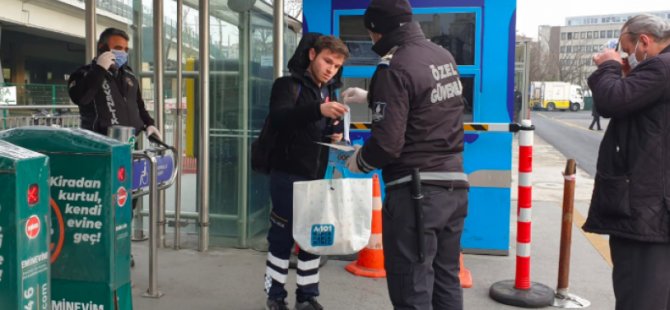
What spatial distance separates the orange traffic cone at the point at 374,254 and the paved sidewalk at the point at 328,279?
0.27 ft

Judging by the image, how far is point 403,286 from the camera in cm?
274

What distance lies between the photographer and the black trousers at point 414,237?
2721mm

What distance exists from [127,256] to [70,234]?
12.1 inches

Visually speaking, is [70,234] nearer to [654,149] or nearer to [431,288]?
[431,288]

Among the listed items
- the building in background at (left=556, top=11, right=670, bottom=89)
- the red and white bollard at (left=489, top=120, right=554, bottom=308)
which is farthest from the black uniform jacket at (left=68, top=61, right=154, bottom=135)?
the building in background at (left=556, top=11, right=670, bottom=89)

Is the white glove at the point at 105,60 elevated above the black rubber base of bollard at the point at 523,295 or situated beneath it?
elevated above

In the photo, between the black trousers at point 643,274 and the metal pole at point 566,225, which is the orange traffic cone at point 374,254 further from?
the black trousers at point 643,274

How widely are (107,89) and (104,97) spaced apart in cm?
6


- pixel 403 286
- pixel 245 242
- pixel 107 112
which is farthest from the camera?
pixel 245 242

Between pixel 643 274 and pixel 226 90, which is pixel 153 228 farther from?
pixel 643 274

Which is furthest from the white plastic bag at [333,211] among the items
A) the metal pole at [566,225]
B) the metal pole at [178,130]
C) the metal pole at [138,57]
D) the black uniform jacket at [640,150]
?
the metal pole at [138,57]

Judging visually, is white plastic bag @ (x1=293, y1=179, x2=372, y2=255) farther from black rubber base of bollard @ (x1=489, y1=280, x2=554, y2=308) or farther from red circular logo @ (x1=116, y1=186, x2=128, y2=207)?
black rubber base of bollard @ (x1=489, y1=280, x2=554, y2=308)

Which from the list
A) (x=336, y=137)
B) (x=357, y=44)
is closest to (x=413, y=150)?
(x=336, y=137)

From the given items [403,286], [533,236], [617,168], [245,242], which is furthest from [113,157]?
[533,236]
